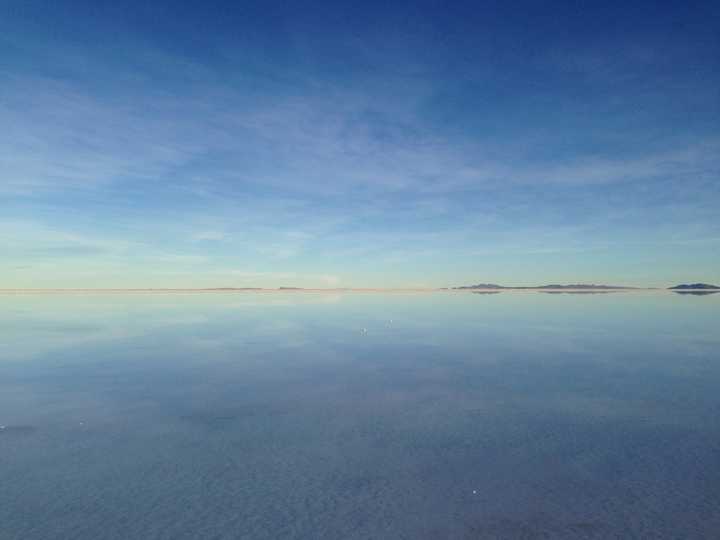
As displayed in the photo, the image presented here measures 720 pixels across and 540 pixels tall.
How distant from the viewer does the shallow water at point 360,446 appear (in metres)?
8.20

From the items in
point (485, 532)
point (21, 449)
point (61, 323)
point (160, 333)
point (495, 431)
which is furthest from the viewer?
point (61, 323)

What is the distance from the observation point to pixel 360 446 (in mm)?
11461

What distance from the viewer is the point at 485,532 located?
25.9ft

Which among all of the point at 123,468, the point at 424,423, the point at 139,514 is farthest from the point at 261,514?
the point at 424,423

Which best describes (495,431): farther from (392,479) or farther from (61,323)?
(61,323)

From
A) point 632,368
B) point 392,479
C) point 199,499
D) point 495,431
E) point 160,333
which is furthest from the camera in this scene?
point 160,333

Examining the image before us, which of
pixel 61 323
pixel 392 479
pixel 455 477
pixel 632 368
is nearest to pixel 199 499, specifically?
pixel 392 479

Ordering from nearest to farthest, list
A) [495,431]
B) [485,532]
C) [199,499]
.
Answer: [485,532], [199,499], [495,431]

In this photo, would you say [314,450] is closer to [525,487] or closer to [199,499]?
[199,499]

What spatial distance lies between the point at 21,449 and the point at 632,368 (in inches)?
902

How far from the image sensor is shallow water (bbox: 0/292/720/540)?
26.9 ft

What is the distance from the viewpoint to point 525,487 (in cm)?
934

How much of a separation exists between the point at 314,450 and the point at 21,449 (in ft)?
23.7

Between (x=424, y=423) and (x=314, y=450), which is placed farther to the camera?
(x=424, y=423)
